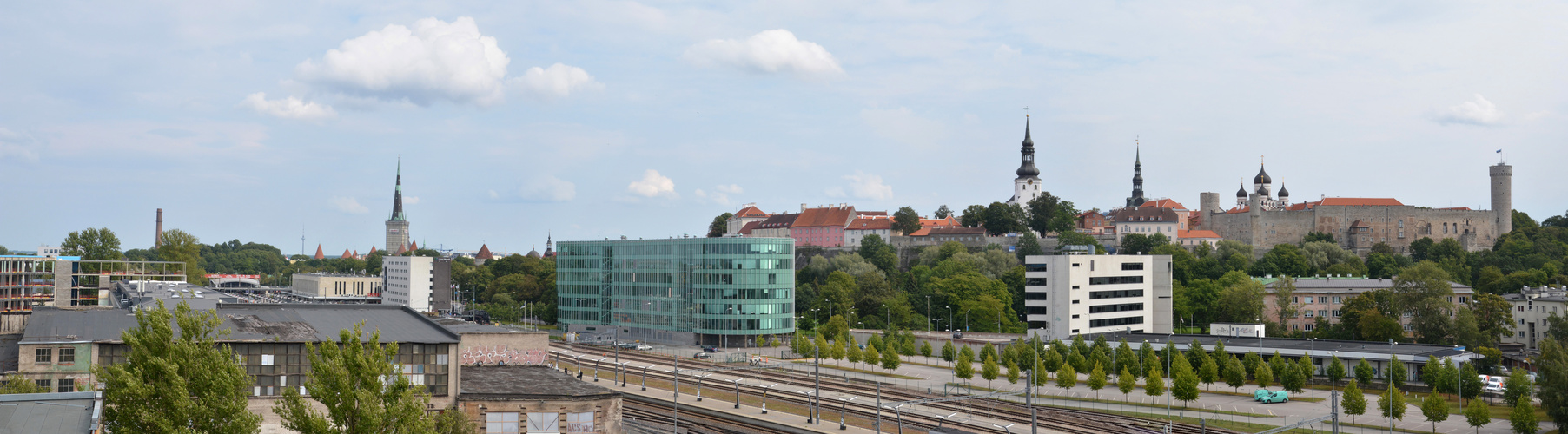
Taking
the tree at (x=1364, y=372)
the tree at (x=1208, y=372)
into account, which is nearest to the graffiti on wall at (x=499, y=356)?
the tree at (x=1208, y=372)

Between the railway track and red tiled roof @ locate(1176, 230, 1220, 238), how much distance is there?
117 metres

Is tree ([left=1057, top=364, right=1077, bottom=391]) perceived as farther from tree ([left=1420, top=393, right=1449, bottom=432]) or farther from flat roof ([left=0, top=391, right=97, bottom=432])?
flat roof ([left=0, top=391, right=97, bottom=432])

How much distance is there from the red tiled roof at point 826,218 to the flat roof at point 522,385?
146 m

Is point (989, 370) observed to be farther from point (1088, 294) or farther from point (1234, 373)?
point (1088, 294)

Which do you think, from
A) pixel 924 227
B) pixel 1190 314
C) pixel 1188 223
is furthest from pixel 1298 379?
pixel 1188 223

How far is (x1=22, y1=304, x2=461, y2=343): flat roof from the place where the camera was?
122 feet

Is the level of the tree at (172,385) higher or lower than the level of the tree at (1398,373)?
higher

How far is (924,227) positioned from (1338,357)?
108m

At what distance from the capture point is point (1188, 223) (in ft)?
652

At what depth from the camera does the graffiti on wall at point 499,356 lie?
46656 mm

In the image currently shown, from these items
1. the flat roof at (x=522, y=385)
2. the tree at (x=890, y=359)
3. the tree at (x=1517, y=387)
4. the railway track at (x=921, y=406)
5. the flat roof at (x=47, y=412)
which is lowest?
the railway track at (x=921, y=406)

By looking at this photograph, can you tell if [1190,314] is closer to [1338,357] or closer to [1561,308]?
[1561,308]

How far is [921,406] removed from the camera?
195 feet

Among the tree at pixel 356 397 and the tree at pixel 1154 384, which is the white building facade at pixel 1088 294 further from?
the tree at pixel 356 397
